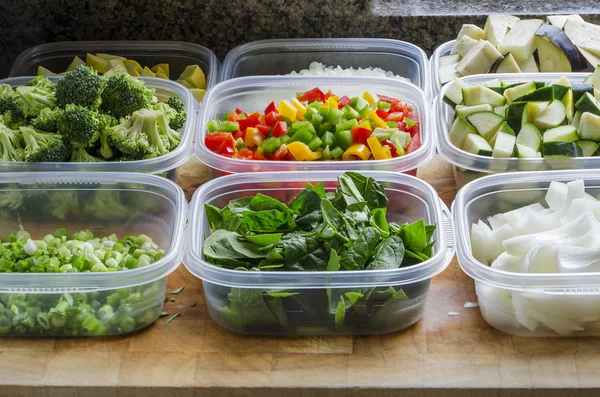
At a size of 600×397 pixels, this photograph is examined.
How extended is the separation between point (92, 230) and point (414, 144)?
940 mm

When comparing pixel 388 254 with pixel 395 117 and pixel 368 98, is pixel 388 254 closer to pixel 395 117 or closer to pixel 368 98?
pixel 395 117

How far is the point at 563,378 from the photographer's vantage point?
171cm

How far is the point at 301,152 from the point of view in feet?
7.26

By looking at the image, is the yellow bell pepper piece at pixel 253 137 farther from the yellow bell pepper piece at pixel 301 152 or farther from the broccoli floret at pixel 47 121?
the broccoli floret at pixel 47 121

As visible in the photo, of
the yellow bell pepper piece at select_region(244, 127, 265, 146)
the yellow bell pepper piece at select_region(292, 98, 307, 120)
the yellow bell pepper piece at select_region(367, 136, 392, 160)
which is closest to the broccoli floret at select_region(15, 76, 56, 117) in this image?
the yellow bell pepper piece at select_region(244, 127, 265, 146)

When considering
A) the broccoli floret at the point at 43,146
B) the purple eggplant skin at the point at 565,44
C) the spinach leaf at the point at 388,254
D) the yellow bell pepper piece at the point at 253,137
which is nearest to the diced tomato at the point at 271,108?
the yellow bell pepper piece at the point at 253,137

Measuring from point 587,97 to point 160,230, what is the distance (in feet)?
4.06

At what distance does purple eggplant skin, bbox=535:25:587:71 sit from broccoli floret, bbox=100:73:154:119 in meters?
1.25

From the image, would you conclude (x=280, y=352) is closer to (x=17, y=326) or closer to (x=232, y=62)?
(x=17, y=326)

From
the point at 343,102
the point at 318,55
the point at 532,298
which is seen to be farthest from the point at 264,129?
the point at 532,298

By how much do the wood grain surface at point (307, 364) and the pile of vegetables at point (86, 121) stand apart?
565mm

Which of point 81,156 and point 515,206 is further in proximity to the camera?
point 81,156

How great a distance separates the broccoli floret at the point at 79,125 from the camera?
7.06 ft

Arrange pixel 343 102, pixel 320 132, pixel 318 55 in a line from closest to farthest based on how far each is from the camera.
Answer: pixel 320 132
pixel 343 102
pixel 318 55
